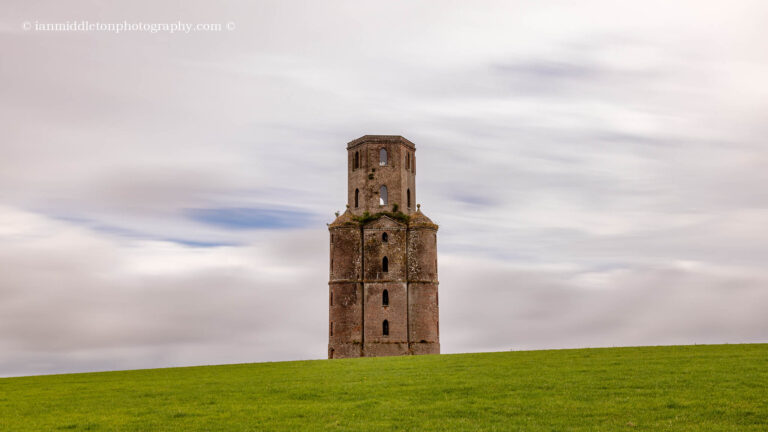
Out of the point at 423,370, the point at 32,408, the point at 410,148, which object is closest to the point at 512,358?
the point at 423,370

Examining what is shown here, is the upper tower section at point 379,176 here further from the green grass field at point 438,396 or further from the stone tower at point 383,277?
the green grass field at point 438,396

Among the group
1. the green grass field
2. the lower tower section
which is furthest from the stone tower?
the green grass field

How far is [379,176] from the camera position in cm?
6062

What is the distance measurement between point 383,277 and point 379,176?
8.61m

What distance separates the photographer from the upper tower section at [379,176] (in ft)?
198

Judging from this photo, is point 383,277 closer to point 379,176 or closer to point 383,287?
point 383,287

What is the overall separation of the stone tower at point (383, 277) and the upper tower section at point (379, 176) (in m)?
0.08

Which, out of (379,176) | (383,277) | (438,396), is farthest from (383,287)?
(438,396)

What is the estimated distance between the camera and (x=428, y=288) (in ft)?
190

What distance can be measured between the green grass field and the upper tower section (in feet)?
86.4

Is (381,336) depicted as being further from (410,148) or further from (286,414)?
(286,414)

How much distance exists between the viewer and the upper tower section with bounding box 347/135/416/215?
6038 centimetres

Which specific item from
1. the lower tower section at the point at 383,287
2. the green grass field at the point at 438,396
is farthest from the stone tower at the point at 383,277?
the green grass field at the point at 438,396

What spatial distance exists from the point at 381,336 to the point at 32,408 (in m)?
32.8
